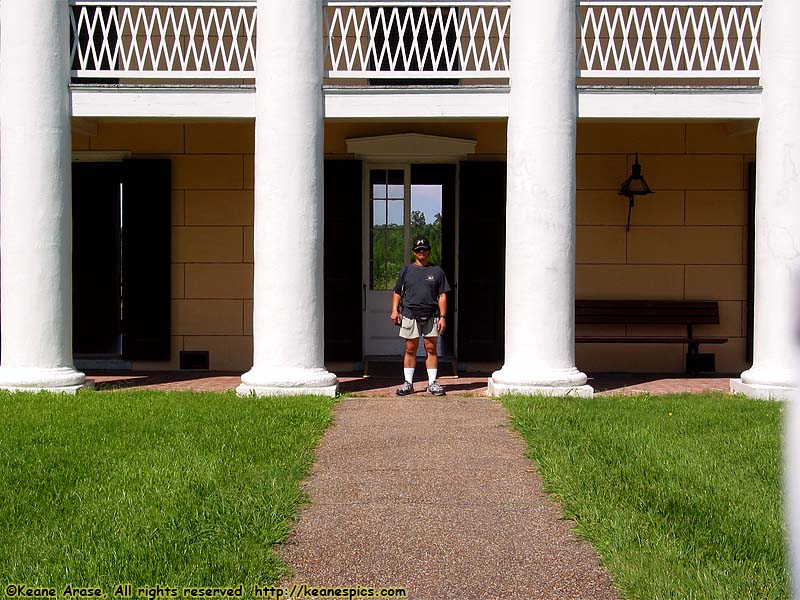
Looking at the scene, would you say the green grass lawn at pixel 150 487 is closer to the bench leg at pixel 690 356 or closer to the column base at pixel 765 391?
the column base at pixel 765 391

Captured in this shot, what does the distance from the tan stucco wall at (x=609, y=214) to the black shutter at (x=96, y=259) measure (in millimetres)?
502

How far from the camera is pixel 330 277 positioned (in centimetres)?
1156

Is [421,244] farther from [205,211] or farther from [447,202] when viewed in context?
[205,211]

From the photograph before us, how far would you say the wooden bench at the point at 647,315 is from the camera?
11.5m

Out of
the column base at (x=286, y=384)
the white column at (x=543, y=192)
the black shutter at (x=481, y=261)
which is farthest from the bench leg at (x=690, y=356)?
the column base at (x=286, y=384)

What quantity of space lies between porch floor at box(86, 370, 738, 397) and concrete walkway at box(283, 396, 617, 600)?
8.13ft

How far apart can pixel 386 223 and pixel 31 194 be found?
15.1 ft

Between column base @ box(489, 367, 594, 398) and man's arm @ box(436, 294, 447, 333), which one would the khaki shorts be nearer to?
man's arm @ box(436, 294, 447, 333)

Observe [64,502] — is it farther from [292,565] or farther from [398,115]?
[398,115]

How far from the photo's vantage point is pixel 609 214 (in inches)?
460

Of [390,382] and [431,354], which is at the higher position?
[431,354]

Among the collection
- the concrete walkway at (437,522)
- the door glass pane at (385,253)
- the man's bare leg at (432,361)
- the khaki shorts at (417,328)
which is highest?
the door glass pane at (385,253)

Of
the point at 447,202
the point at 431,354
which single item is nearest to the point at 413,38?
the point at 447,202

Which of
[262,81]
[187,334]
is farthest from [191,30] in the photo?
[187,334]
